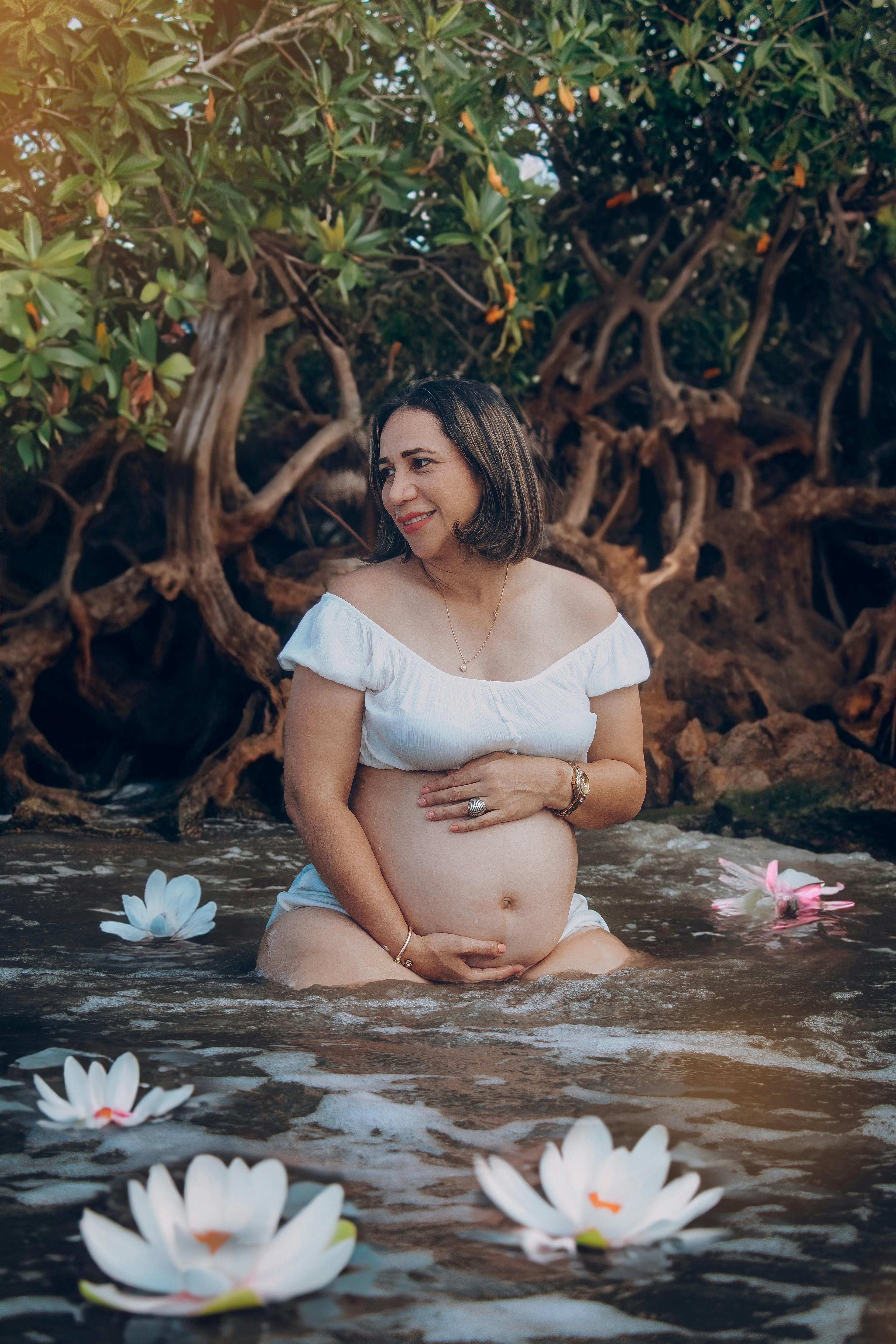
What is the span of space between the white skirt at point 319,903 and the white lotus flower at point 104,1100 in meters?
1.08

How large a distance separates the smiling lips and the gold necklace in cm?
18

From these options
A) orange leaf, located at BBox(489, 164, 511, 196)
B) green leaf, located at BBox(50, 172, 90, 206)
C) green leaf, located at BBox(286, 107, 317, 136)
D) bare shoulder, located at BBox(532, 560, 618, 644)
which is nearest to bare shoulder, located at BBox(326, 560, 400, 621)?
bare shoulder, located at BBox(532, 560, 618, 644)

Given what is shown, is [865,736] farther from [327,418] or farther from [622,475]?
[327,418]

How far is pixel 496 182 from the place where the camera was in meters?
5.28

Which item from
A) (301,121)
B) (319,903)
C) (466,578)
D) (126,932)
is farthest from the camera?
(301,121)

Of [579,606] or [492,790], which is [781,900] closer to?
[579,606]

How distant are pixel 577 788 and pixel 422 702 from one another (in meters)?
0.44

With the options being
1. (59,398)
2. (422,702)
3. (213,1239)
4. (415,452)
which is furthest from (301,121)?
(213,1239)

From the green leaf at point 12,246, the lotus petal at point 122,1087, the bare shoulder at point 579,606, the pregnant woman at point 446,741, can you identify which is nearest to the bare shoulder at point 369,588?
the pregnant woman at point 446,741

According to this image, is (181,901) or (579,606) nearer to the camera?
(579,606)

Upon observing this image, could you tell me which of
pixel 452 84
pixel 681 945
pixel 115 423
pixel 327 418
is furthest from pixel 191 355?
pixel 681 945

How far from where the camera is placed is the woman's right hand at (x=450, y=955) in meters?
3.04

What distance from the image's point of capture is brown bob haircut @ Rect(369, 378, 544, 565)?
10.5 ft

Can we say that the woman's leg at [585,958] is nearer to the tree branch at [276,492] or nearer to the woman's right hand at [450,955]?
the woman's right hand at [450,955]
